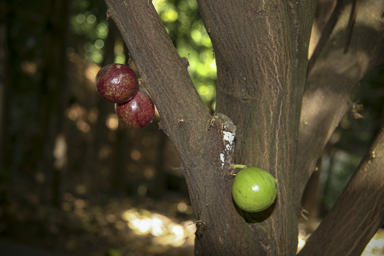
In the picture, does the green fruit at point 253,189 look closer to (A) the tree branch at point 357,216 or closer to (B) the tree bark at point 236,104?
(B) the tree bark at point 236,104

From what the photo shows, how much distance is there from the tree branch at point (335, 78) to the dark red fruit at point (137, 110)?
38.4 inches

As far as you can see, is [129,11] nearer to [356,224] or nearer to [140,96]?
[140,96]

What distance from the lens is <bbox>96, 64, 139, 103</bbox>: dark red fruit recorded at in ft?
5.44

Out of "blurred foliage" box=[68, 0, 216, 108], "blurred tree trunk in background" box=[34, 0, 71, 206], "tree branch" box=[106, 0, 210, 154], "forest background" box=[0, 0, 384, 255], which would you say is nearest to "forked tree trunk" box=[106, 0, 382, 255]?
"tree branch" box=[106, 0, 210, 154]

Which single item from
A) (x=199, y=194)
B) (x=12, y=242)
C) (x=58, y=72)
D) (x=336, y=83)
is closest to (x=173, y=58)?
(x=199, y=194)

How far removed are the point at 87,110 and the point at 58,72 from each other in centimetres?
530

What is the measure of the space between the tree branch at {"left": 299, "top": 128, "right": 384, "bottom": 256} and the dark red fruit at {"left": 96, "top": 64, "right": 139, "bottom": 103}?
4.37 feet

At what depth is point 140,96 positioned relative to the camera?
1794 mm

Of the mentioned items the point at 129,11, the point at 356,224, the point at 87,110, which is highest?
the point at 87,110

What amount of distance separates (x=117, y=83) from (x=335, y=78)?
4.51 ft

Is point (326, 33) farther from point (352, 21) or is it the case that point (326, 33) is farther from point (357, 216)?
point (357, 216)

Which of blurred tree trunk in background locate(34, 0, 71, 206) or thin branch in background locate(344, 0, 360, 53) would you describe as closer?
thin branch in background locate(344, 0, 360, 53)

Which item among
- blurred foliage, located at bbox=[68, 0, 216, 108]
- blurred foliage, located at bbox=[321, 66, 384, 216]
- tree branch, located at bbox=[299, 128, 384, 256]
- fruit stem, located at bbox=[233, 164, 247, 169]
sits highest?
blurred foliage, located at bbox=[68, 0, 216, 108]

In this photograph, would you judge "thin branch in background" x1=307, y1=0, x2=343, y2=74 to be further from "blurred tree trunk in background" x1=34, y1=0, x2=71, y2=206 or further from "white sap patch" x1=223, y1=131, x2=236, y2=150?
"blurred tree trunk in background" x1=34, y1=0, x2=71, y2=206
